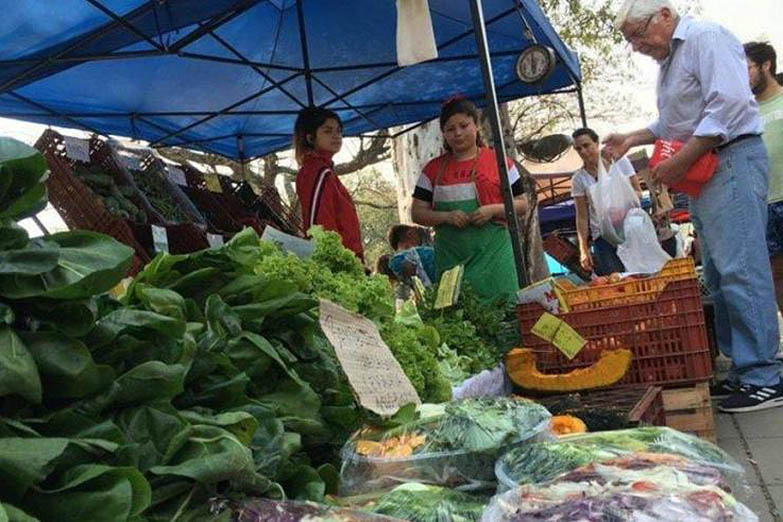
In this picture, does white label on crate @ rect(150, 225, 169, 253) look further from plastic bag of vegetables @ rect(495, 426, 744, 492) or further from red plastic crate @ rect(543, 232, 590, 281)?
red plastic crate @ rect(543, 232, 590, 281)

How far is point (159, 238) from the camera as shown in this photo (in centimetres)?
432

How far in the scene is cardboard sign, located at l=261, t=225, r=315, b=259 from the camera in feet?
8.77

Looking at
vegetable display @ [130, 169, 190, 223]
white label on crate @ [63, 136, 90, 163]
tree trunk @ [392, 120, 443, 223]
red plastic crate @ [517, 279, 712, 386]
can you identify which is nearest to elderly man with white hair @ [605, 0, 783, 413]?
red plastic crate @ [517, 279, 712, 386]

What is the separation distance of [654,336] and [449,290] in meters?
1.00

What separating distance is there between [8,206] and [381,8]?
4.99 meters

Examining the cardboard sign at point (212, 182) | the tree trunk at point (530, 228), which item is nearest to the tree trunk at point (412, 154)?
the tree trunk at point (530, 228)

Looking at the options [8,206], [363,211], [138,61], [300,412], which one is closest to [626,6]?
[300,412]

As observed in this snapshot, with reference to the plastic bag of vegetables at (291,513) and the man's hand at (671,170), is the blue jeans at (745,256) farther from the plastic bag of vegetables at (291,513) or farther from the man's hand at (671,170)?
the plastic bag of vegetables at (291,513)

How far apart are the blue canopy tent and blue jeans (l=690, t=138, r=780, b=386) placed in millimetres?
2085

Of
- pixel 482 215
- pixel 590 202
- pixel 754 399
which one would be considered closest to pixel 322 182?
pixel 482 215

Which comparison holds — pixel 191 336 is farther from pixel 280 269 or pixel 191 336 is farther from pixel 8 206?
pixel 280 269

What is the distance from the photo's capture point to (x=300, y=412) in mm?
1615

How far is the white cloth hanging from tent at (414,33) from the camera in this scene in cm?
404

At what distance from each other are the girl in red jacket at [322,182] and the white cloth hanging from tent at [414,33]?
603 mm
